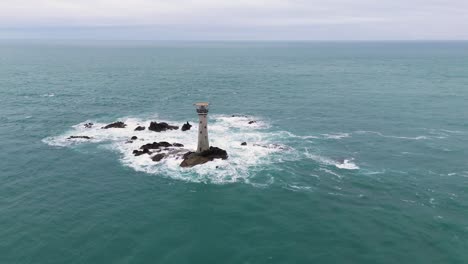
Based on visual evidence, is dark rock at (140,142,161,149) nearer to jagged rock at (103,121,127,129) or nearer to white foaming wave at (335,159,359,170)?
jagged rock at (103,121,127,129)

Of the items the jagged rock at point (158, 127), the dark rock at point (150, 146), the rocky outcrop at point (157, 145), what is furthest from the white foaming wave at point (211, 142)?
the rocky outcrop at point (157, 145)

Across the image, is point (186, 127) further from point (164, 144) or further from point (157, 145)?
point (157, 145)

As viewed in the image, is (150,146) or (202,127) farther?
(150,146)

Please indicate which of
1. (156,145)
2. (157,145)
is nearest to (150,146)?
(156,145)

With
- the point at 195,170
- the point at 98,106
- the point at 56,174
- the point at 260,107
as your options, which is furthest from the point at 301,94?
the point at 56,174

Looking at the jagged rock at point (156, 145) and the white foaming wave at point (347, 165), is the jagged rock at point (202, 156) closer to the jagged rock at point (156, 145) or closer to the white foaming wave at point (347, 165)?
the jagged rock at point (156, 145)

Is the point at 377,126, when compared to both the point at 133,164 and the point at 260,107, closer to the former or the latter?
the point at 260,107
